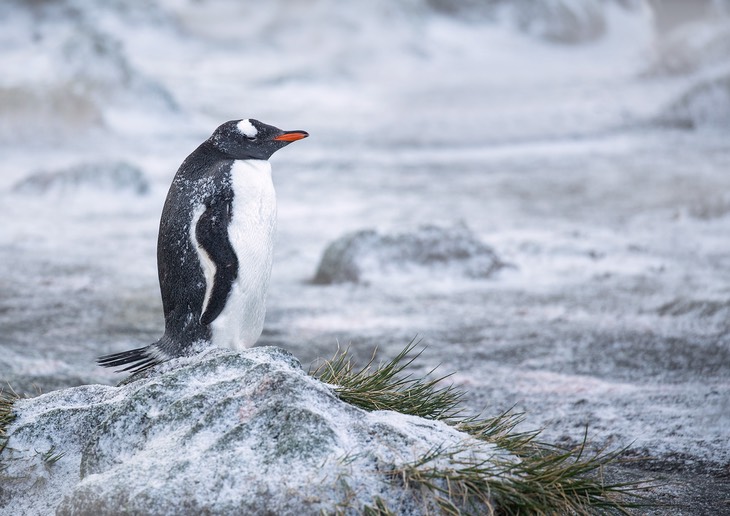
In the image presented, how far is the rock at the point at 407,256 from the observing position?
6.17m

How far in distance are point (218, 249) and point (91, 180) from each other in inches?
249

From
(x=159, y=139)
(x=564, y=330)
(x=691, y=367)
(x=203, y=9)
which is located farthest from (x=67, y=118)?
(x=203, y=9)

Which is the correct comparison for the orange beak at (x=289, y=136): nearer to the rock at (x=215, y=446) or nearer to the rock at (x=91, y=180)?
the rock at (x=215, y=446)

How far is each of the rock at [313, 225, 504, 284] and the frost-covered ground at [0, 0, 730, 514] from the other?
0.13 m

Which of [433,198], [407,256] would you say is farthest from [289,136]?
[433,198]

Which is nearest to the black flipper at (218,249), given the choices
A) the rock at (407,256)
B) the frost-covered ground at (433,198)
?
the frost-covered ground at (433,198)

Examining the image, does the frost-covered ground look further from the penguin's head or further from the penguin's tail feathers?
the penguin's head

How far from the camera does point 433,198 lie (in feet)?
29.5

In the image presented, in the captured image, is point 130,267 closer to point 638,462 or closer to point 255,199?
point 255,199

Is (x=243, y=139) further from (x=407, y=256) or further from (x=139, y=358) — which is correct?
A: (x=407, y=256)

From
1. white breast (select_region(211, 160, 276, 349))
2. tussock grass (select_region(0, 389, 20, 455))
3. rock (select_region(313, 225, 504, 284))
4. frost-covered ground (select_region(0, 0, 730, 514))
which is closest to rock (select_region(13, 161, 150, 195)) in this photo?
frost-covered ground (select_region(0, 0, 730, 514))

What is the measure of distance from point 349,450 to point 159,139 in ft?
32.9

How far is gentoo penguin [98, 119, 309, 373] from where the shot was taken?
2.97m

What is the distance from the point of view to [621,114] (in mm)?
13438
